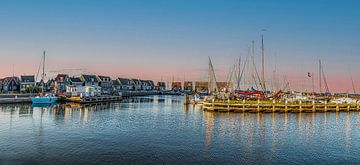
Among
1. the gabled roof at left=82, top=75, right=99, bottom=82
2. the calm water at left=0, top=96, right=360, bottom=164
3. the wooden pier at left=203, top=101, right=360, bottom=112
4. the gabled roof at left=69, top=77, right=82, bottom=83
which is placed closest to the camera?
the calm water at left=0, top=96, right=360, bottom=164

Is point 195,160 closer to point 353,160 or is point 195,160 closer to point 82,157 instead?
point 82,157

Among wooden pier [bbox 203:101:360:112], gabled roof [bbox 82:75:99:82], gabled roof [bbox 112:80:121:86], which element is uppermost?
gabled roof [bbox 82:75:99:82]

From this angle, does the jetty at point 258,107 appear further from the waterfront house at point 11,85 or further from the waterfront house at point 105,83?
the waterfront house at point 105,83

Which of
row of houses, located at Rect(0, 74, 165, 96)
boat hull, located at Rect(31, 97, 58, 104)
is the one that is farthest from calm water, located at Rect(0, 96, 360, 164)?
row of houses, located at Rect(0, 74, 165, 96)

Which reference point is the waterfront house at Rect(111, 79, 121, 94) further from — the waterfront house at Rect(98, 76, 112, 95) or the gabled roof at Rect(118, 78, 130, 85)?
the waterfront house at Rect(98, 76, 112, 95)

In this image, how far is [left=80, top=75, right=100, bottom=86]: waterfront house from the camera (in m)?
143

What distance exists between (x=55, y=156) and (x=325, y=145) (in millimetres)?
24557

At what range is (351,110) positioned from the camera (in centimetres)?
6731

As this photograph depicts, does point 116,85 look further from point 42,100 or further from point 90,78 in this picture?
point 42,100

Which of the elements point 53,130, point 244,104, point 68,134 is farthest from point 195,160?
point 244,104

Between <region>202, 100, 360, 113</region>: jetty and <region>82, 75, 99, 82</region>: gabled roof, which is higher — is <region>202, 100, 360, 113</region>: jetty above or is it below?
below

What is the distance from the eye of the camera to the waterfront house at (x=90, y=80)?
143 meters

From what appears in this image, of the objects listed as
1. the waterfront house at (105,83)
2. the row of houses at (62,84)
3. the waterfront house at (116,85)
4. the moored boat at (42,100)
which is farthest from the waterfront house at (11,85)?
the moored boat at (42,100)

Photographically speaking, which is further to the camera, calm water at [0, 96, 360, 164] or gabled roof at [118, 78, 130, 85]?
gabled roof at [118, 78, 130, 85]
